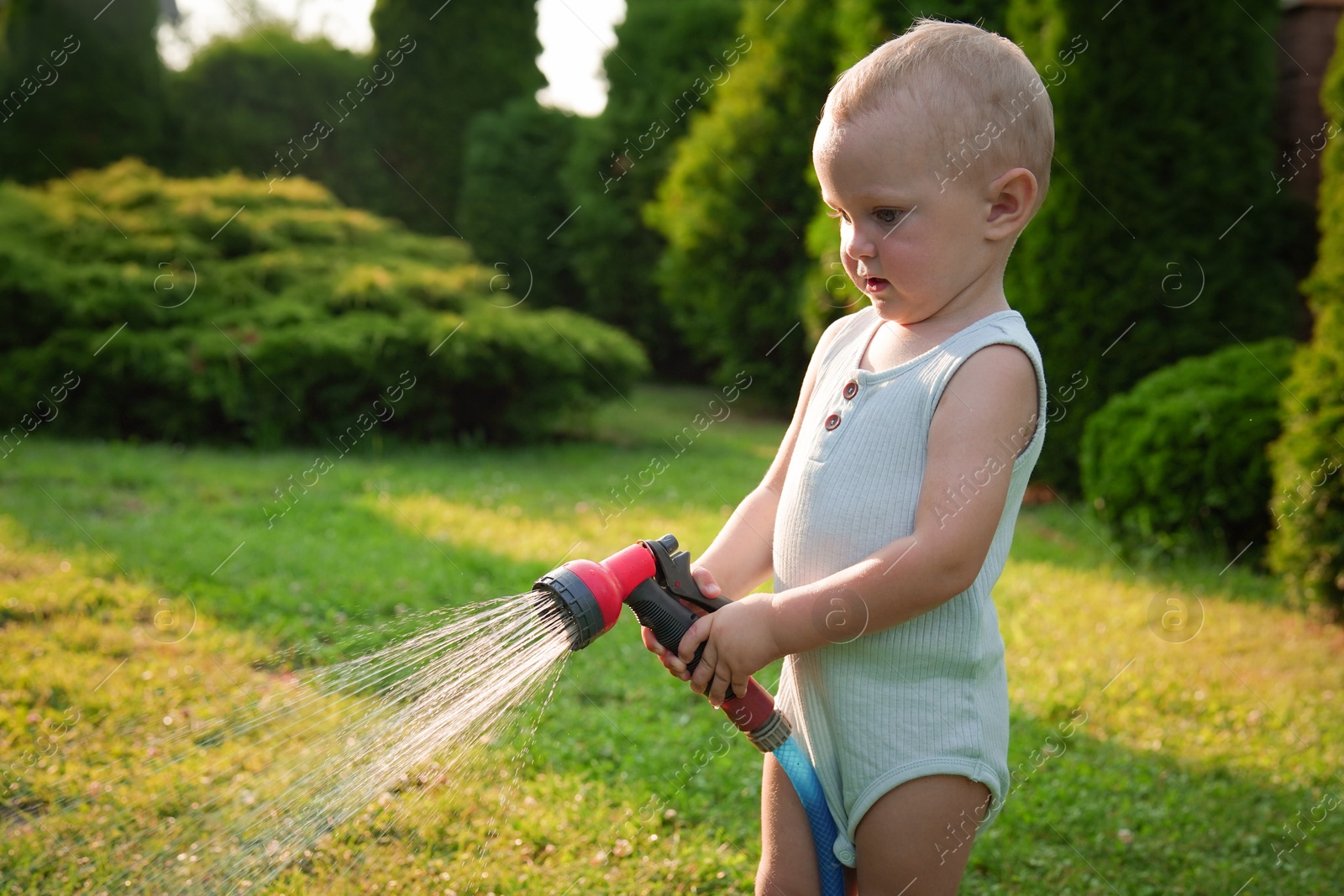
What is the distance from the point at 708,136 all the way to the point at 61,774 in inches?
366

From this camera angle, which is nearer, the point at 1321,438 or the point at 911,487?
the point at 911,487

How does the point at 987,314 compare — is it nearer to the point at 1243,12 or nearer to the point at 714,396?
the point at 1243,12

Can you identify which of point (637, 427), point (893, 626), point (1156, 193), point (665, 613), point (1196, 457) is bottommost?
point (1196, 457)

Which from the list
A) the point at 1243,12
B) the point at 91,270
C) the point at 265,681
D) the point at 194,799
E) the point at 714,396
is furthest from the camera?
the point at 714,396

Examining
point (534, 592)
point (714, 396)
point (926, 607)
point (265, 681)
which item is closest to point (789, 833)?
point (926, 607)

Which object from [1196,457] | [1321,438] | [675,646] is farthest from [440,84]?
[675,646]

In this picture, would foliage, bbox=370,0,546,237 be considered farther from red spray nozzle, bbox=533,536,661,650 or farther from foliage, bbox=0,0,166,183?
red spray nozzle, bbox=533,536,661,650

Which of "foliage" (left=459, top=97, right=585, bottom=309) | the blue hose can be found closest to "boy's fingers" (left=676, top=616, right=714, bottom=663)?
the blue hose

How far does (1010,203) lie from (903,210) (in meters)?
0.19

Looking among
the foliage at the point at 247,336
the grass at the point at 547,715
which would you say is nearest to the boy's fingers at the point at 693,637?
the grass at the point at 547,715

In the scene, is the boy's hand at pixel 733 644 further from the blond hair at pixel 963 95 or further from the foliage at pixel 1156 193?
the foliage at pixel 1156 193

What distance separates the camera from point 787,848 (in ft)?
6.10

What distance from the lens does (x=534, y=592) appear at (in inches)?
66.1

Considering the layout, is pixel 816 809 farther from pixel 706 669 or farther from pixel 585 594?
pixel 585 594
